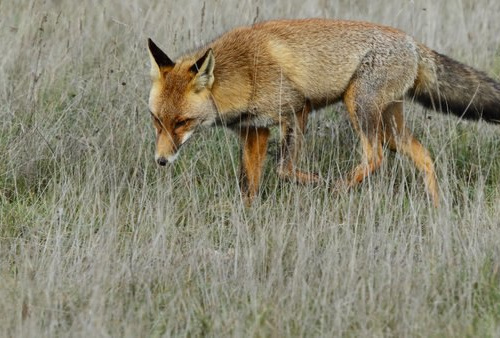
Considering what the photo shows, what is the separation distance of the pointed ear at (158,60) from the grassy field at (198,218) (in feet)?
2.29

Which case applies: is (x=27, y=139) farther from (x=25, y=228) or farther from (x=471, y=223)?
(x=471, y=223)

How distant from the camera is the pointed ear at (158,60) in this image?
248 inches

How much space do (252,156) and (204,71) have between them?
0.89 m

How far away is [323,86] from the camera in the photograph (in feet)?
22.2

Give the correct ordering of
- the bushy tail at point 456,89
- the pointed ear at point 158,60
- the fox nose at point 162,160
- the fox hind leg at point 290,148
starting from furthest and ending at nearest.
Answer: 1. the bushy tail at point 456,89
2. the fox hind leg at point 290,148
3. the pointed ear at point 158,60
4. the fox nose at point 162,160

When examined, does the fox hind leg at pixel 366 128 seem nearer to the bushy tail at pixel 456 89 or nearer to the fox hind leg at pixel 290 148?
the fox hind leg at pixel 290 148

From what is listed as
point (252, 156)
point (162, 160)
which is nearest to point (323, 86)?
point (252, 156)

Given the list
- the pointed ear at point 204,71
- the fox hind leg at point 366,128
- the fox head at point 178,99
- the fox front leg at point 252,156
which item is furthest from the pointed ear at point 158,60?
the fox hind leg at point 366,128

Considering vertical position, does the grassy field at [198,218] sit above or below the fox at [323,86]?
below

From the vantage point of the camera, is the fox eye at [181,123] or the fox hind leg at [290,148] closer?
the fox eye at [181,123]

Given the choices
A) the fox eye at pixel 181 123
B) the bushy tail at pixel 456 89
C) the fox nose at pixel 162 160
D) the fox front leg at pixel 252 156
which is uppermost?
the bushy tail at pixel 456 89

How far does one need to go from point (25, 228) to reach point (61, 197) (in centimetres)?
31

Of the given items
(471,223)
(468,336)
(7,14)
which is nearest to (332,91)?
(471,223)

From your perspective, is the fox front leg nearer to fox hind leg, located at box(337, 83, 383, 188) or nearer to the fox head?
the fox head
